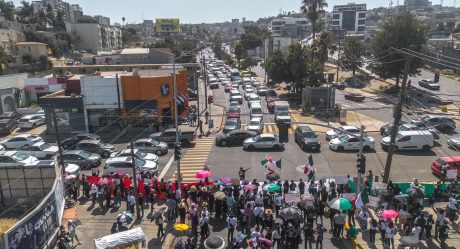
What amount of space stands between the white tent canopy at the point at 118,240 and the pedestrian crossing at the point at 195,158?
11879mm

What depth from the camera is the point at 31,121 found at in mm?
47000

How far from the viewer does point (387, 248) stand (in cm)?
1820

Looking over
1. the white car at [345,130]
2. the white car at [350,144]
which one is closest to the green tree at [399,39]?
the white car at [345,130]

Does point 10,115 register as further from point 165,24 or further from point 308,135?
point 165,24

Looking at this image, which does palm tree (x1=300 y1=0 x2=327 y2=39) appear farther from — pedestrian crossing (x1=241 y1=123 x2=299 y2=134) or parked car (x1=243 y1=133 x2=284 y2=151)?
parked car (x1=243 y1=133 x2=284 y2=151)

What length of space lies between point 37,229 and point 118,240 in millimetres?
4424

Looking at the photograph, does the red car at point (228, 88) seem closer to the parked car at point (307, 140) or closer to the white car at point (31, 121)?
the white car at point (31, 121)

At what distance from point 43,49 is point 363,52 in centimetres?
7253

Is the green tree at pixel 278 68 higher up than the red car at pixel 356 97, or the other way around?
the green tree at pixel 278 68

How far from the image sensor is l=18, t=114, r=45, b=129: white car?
152ft

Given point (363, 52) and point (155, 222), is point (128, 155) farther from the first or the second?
point (363, 52)

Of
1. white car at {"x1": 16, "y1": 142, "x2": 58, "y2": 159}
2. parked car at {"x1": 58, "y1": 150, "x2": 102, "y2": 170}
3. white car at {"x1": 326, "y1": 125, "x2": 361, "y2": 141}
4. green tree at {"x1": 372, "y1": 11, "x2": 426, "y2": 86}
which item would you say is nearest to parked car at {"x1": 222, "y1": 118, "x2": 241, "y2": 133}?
white car at {"x1": 326, "y1": 125, "x2": 361, "y2": 141}

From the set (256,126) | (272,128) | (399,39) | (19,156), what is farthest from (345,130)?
(399,39)

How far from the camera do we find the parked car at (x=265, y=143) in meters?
35.0
